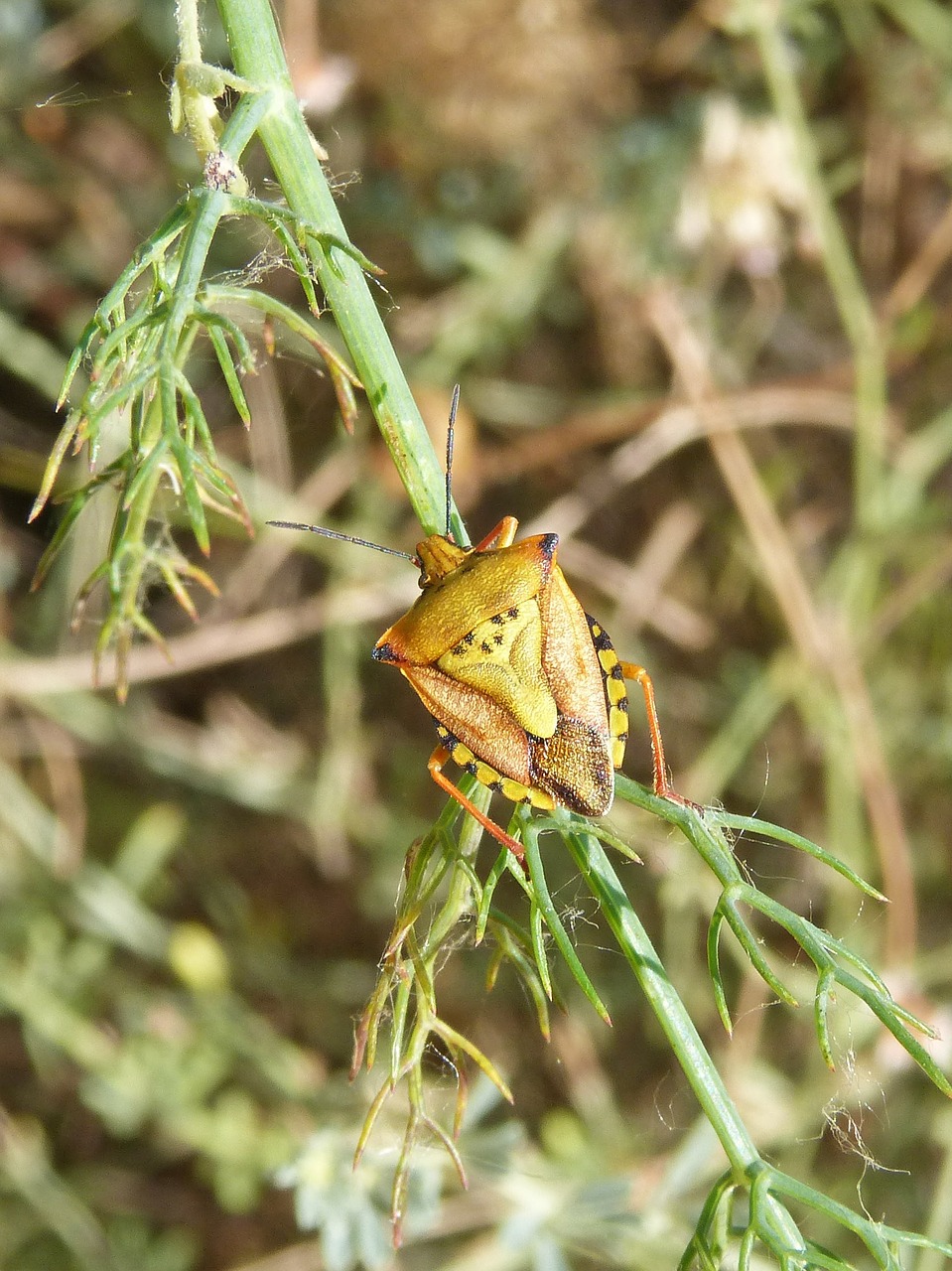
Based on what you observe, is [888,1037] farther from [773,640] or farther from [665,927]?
[773,640]

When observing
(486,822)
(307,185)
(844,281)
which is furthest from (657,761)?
Result: (844,281)

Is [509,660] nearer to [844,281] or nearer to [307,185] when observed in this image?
[307,185]

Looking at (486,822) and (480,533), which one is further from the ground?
(480,533)

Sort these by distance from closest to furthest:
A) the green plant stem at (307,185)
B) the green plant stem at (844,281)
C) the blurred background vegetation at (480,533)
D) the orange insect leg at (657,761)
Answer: the green plant stem at (307,185), the orange insect leg at (657,761), the green plant stem at (844,281), the blurred background vegetation at (480,533)

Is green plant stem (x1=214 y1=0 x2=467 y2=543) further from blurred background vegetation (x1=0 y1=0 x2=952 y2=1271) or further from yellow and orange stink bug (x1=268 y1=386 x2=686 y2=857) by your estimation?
blurred background vegetation (x1=0 y1=0 x2=952 y2=1271)

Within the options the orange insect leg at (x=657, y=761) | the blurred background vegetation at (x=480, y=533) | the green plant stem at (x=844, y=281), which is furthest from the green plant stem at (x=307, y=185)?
the green plant stem at (x=844, y=281)

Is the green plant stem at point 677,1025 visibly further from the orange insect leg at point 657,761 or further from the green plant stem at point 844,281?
the green plant stem at point 844,281

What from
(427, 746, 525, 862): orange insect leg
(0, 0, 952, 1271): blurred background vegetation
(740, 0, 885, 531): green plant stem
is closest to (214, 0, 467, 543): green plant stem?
(427, 746, 525, 862): orange insect leg
